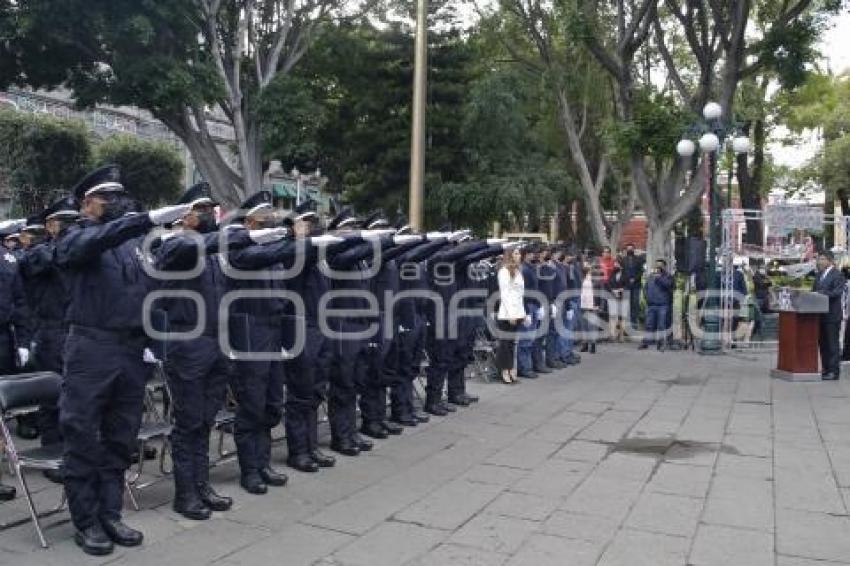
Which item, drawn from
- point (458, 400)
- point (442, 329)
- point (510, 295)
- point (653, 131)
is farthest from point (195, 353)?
point (653, 131)

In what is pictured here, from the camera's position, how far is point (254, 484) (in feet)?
21.3

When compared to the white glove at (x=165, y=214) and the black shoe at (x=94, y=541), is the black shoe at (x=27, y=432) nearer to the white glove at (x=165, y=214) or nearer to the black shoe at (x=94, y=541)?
the black shoe at (x=94, y=541)

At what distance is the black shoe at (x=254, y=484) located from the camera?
21.2ft

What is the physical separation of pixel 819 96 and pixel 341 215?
2819cm

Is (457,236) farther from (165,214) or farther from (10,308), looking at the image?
(165,214)

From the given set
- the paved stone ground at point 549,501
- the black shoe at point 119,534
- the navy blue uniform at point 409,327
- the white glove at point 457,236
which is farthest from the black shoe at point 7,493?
the white glove at point 457,236

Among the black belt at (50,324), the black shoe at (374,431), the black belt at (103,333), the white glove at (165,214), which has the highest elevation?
the white glove at (165,214)

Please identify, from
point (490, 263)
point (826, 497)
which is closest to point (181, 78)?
point (490, 263)

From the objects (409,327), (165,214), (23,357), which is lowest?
(23,357)

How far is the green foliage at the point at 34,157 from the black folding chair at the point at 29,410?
1976cm

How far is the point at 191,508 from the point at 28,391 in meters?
1.30

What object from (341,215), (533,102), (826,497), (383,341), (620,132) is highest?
(533,102)

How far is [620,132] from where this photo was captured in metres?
19.1

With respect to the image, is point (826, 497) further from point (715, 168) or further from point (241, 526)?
point (715, 168)
